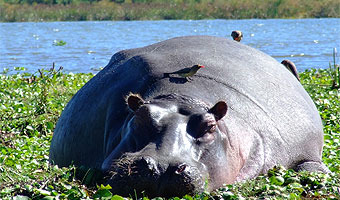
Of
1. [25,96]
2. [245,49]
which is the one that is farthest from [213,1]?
[245,49]

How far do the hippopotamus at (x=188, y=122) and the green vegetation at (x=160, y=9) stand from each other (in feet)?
111

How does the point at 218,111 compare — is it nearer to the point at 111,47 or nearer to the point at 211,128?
the point at 211,128

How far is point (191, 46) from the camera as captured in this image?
514 centimetres

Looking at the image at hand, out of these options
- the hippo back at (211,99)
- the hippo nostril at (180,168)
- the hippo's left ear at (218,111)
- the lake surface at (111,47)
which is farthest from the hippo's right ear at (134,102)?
the lake surface at (111,47)

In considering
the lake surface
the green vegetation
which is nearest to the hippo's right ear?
the lake surface

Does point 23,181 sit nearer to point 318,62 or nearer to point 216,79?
point 216,79

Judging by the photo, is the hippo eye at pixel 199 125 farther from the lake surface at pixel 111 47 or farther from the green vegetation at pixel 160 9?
the green vegetation at pixel 160 9

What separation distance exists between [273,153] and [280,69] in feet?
3.75

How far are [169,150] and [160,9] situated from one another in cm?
3851

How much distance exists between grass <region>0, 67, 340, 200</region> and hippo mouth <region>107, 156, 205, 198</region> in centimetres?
8

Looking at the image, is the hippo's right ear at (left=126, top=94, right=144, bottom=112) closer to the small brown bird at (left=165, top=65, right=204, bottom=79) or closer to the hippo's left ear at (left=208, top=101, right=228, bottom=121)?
the hippo's left ear at (left=208, top=101, right=228, bottom=121)

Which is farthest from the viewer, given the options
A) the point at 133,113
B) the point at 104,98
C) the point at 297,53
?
the point at 297,53

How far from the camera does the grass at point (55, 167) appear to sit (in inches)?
140

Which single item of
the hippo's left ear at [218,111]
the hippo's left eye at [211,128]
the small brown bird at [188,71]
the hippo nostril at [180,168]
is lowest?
the hippo nostril at [180,168]
